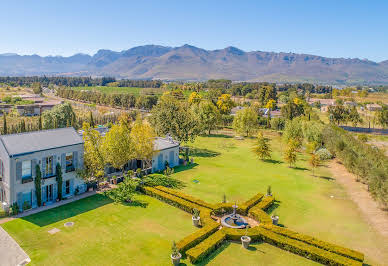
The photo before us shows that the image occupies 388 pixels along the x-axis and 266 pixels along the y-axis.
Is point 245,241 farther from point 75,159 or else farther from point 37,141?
point 37,141

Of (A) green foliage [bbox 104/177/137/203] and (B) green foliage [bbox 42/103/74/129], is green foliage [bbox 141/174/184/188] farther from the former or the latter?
(B) green foliage [bbox 42/103/74/129]

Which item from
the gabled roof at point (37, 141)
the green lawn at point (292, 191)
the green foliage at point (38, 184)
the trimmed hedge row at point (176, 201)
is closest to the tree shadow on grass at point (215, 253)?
the trimmed hedge row at point (176, 201)

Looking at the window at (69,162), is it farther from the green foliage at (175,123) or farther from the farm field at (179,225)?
the green foliage at (175,123)

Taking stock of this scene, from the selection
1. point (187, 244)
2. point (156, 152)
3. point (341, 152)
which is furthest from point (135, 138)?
point (341, 152)

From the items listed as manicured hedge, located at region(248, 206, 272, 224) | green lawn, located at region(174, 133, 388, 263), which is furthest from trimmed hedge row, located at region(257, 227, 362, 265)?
green lawn, located at region(174, 133, 388, 263)

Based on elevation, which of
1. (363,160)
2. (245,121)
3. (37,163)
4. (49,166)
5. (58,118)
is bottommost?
(58,118)

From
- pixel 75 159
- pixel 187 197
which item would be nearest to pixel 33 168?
pixel 75 159

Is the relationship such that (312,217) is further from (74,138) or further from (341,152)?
(74,138)
